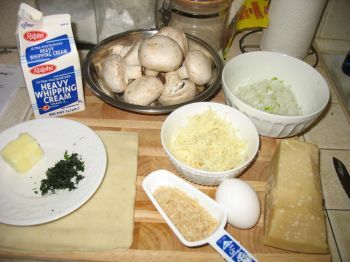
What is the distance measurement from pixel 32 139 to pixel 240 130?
581 millimetres

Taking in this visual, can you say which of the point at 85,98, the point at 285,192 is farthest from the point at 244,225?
the point at 85,98

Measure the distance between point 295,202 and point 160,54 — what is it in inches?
21.8

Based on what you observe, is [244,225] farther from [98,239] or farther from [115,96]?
[115,96]

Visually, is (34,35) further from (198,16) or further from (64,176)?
(198,16)

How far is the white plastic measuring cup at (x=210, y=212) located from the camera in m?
0.68

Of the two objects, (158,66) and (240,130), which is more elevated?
(158,66)

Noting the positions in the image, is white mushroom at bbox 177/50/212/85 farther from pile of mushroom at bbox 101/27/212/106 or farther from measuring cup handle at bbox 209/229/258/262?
measuring cup handle at bbox 209/229/258/262

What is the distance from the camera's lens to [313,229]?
2.35 feet

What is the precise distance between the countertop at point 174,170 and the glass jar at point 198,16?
317 millimetres

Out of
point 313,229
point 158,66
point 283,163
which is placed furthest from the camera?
point 158,66

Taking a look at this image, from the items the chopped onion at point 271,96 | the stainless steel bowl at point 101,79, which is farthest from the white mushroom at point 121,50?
the chopped onion at point 271,96

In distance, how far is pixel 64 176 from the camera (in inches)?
31.0

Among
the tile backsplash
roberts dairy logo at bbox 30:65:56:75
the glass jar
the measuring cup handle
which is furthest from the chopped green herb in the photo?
the tile backsplash

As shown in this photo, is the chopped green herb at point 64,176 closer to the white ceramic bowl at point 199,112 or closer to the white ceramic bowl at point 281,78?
the white ceramic bowl at point 199,112
